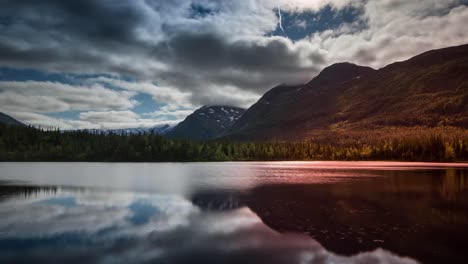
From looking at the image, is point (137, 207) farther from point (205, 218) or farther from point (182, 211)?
point (205, 218)

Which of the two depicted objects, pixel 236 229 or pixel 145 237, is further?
pixel 236 229

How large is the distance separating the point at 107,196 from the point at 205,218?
85.3 ft

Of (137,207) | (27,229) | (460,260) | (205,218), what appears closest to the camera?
(460,260)

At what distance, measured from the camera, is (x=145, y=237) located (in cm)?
3070

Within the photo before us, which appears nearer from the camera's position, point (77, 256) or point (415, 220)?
point (77, 256)

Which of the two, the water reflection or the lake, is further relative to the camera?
the lake

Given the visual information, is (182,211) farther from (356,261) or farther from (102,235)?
(356,261)

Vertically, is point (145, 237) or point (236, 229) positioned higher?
point (145, 237)

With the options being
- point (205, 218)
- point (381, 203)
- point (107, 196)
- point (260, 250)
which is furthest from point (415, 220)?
point (107, 196)

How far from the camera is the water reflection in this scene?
2461 centimetres

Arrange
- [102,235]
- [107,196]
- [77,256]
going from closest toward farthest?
1. [77,256]
2. [102,235]
3. [107,196]

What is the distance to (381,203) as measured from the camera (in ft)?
160

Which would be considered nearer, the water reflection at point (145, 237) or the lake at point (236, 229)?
the water reflection at point (145, 237)

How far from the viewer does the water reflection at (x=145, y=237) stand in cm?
2461
